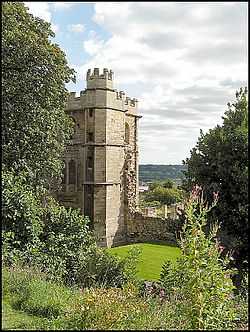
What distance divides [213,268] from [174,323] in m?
0.91

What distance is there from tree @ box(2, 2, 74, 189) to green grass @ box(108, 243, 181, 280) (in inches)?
198

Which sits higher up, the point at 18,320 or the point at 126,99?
the point at 126,99

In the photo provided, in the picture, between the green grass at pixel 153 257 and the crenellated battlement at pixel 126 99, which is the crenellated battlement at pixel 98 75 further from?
the green grass at pixel 153 257

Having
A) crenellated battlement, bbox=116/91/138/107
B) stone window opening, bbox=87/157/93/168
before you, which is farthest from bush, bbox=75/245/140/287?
crenellated battlement, bbox=116/91/138/107

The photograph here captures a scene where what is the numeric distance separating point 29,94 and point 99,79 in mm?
16700

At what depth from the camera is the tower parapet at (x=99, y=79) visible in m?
28.2

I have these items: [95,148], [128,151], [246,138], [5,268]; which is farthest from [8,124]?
[128,151]

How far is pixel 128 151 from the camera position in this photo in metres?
31.1

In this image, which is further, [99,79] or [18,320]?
[99,79]

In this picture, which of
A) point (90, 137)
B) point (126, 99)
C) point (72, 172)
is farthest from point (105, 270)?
point (126, 99)

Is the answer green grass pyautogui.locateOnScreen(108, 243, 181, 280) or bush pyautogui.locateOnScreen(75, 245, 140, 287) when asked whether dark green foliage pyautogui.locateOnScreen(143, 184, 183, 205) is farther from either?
bush pyautogui.locateOnScreen(75, 245, 140, 287)

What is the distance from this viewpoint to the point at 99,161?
2820 centimetres

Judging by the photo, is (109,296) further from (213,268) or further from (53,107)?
(53,107)

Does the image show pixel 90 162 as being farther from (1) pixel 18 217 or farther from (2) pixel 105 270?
(1) pixel 18 217
